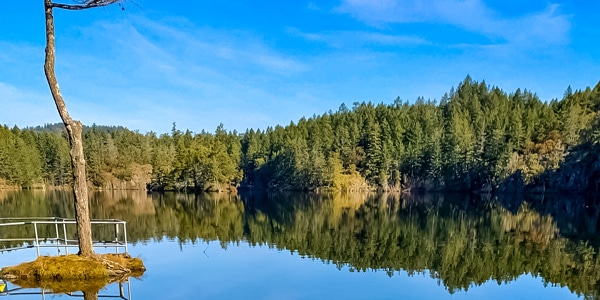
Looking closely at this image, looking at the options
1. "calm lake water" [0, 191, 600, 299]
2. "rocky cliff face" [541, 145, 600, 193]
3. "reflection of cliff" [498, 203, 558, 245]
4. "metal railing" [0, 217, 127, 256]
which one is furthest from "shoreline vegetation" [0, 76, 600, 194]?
"metal railing" [0, 217, 127, 256]

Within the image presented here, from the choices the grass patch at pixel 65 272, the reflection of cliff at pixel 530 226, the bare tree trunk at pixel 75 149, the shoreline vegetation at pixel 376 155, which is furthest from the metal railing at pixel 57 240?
the shoreline vegetation at pixel 376 155

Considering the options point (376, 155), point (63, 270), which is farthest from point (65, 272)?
point (376, 155)

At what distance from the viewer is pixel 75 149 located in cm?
1599

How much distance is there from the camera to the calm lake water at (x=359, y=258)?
1745 cm

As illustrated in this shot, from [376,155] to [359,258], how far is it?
272 feet

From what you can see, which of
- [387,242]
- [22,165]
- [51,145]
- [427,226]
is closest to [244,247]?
[387,242]

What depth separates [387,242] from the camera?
3034 cm

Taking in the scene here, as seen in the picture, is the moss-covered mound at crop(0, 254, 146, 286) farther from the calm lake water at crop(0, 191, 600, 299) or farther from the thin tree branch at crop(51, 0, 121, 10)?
the thin tree branch at crop(51, 0, 121, 10)

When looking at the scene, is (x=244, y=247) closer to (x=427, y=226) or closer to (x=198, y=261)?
(x=198, y=261)

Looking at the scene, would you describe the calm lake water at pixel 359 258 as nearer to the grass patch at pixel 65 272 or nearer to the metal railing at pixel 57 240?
the grass patch at pixel 65 272

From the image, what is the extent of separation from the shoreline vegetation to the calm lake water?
156 ft

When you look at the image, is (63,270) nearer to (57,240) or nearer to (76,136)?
(57,240)

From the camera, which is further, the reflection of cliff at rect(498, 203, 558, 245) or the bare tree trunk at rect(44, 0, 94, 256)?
the reflection of cliff at rect(498, 203, 558, 245)

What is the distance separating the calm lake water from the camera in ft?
57.3
